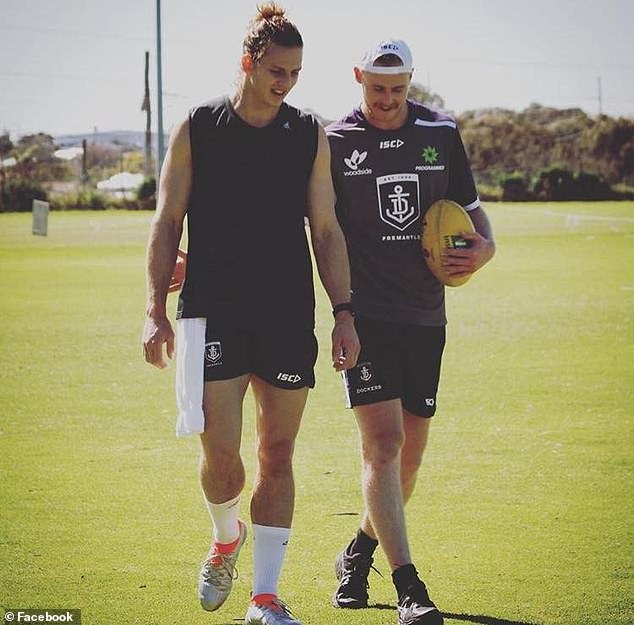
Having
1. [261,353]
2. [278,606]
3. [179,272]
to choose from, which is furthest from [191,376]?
[278,606]

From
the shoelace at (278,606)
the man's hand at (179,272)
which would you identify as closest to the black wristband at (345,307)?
the man's hand at (179,272)

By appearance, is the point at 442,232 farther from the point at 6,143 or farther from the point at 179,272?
the point at 6,143

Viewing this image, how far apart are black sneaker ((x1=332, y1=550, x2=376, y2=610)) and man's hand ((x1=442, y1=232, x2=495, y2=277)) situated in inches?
54.8

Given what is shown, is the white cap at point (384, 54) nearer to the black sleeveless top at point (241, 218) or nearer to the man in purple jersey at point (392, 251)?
the man in purple jersey at point (392, 251)

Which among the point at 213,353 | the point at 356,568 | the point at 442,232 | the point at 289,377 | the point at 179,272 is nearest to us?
the point at 213,353

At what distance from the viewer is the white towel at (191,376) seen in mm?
5309

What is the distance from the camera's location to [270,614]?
5.28 meters

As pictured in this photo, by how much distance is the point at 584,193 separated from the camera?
7162 centimetres

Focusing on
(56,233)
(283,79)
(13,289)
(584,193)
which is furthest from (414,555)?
(584,193)

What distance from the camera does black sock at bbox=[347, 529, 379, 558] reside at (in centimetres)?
606

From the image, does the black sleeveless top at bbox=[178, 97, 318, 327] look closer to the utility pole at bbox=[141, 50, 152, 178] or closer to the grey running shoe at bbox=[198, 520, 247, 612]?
the grey running shoe at bbox=[198, 520, 247, 612]

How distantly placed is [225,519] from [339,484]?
8.33ft

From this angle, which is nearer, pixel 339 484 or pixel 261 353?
pixel 261 353

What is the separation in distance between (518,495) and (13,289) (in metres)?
17.0
